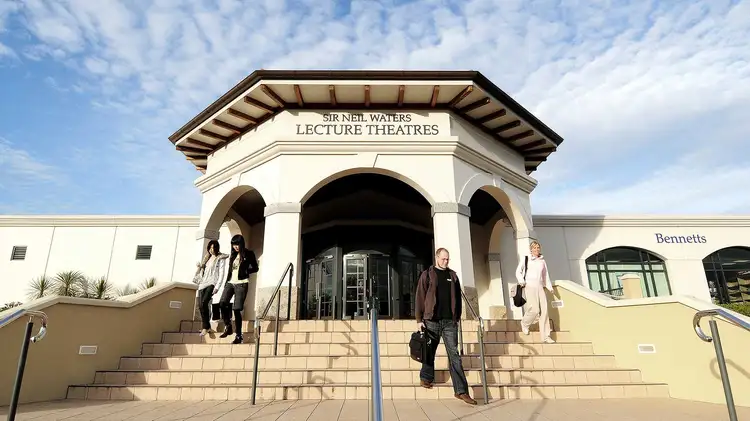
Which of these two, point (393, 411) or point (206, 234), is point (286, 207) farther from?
point (393, 411)

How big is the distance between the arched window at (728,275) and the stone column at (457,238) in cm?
1013

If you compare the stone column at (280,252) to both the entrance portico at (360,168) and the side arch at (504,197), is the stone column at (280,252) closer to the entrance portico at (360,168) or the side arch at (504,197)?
the entrance portico at (360,168)

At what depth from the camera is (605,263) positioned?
547 inches

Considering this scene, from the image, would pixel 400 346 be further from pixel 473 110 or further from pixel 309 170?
pixel 473 110

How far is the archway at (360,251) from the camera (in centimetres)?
1181

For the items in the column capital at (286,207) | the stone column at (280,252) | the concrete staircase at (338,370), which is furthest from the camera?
the column capital at (286,207)

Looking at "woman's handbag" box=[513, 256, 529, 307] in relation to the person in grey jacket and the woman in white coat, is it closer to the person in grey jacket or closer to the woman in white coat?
the woman in white coat

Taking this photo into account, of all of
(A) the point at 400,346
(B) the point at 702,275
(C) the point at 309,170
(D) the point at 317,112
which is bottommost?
(A) the point at 400,346

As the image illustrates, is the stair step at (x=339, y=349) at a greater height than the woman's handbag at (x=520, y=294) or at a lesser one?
lesser

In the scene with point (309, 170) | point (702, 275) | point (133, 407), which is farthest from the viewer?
point (702, 275)

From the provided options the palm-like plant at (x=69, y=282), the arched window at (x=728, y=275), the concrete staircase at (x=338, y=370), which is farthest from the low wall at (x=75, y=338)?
the arched window at (x=728, y=275)

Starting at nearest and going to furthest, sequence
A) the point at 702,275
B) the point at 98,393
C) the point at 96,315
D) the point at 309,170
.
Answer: the point at 98,393 < the point at 96,315 < the point at 309,170 < the point at 702,275

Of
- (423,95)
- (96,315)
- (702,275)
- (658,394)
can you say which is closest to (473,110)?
(423,95)

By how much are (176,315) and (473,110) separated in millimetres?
7504
